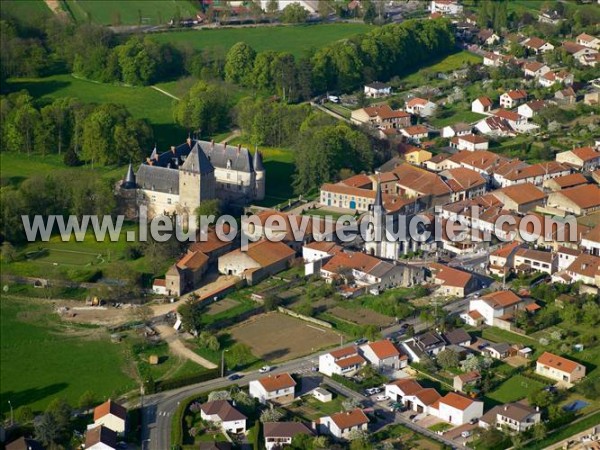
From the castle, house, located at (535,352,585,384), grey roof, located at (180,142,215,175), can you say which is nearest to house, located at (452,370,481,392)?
house, located at (535,352,585,384)

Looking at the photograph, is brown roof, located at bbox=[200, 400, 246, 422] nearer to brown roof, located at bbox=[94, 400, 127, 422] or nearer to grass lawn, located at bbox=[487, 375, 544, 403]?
brown roof, located at bbox=[94, 400, 127, 422]

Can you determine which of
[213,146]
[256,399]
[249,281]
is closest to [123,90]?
[213,146]

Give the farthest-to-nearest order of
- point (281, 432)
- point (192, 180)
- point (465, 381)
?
point (192, 180)
point (465, 381)
point (281, 432)

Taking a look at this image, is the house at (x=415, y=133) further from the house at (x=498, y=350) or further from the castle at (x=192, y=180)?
the house at (x=498, y=350)

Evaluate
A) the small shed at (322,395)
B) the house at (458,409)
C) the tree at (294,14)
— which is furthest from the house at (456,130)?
the house at (458,409)

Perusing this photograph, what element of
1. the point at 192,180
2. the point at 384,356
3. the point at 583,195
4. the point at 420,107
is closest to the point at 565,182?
the point at 583,195

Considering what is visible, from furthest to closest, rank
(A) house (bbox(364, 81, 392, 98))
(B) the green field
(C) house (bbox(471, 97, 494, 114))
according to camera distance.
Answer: (B) the green field
(A) house (bbox(364, 81, 392, 98))
(C) house (bbox(471, 97, 494, 114))

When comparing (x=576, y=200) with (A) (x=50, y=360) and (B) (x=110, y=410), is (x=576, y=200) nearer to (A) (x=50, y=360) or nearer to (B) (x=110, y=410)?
(A) (x=50, y=360)
